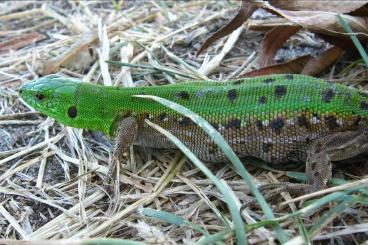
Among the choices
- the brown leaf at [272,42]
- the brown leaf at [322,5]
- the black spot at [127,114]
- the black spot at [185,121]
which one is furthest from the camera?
the brown leaf at [272,42]

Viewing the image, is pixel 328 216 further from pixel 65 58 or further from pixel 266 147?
pixel 65 58

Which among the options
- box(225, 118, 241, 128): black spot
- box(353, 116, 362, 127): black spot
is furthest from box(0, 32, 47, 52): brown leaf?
box(353, 116, 362, 127): black spot

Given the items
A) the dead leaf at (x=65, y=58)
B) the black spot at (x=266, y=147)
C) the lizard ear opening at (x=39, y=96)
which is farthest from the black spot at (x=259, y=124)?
the dead leaf at (x=65, y=58)

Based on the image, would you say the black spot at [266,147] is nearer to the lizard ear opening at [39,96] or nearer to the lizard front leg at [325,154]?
the lizard front leg at [325,154]

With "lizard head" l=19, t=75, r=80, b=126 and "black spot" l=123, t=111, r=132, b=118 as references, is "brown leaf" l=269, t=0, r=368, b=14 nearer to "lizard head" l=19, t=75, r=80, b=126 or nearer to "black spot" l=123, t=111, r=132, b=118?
"black spot" l=123, t=111, r=132, b=118

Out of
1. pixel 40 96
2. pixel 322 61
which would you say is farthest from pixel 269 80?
pixel 40 96

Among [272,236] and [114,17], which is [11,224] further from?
A: [114,17]

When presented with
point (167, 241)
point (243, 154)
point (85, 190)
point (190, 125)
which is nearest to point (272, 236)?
point (167, 241)
